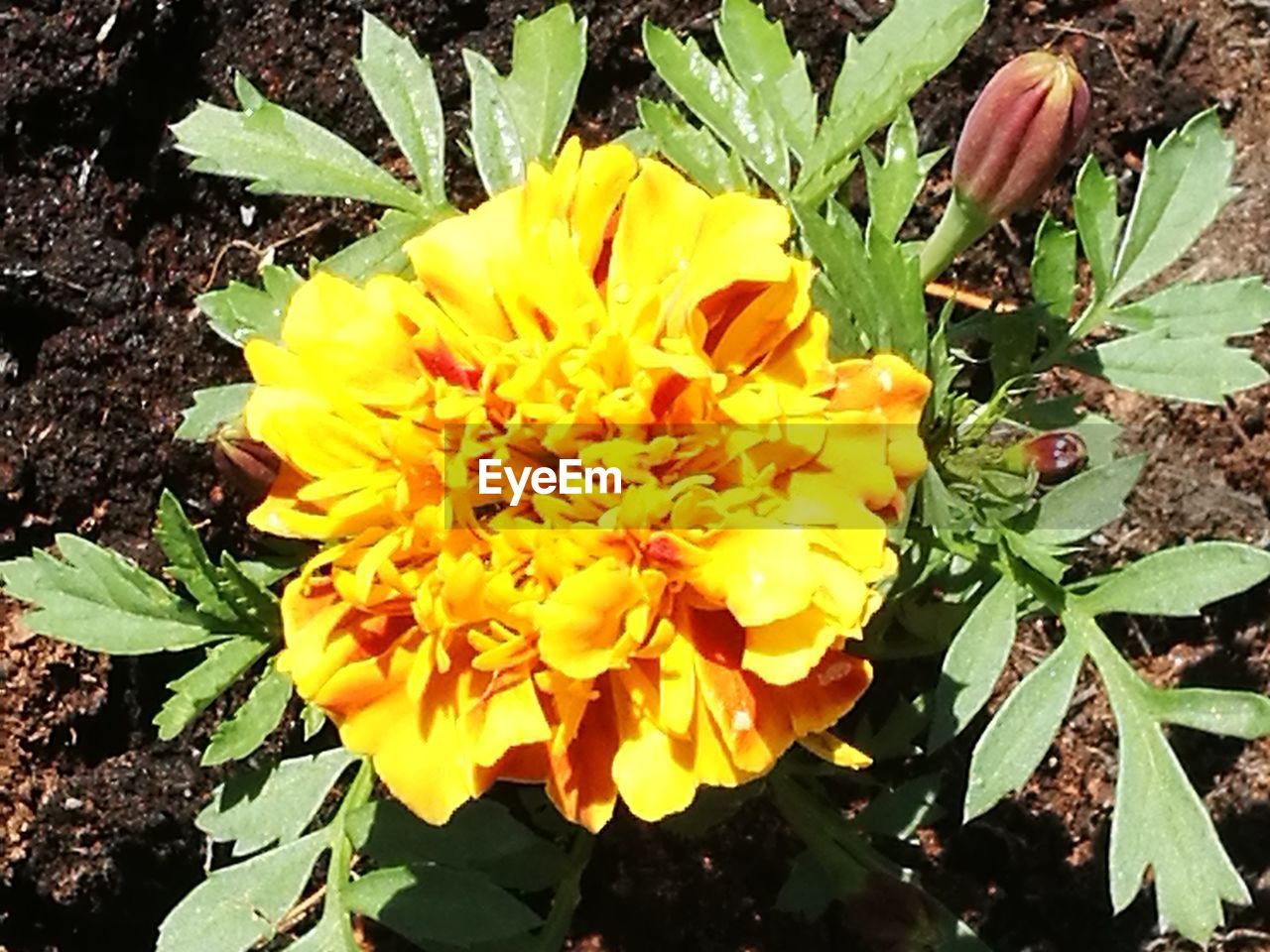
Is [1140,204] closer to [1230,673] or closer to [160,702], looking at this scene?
[1230,673]

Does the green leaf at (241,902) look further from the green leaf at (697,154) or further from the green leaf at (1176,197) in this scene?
the green leaf at (1176,197)

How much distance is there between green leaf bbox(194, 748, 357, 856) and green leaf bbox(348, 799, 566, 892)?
0.16 feet

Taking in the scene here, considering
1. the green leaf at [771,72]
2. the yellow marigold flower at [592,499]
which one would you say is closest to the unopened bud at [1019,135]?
the green leaf at [771,72]

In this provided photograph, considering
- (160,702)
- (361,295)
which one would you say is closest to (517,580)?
(361,295)

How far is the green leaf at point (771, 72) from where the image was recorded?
1.43 metres

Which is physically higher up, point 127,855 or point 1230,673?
point 127,855

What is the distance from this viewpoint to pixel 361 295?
1.21 metres

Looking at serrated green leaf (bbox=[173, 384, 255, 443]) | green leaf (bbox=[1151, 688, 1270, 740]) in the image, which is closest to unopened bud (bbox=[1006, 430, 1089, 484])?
green leaf (bbox=[1151, 688, 1270, 740])

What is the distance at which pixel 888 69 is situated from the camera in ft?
4.53

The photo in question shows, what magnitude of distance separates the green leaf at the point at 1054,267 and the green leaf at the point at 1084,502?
17 cm

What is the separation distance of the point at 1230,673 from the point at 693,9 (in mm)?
976

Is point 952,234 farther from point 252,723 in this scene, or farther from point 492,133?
A: point 252,723

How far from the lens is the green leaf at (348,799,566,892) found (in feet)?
4.88

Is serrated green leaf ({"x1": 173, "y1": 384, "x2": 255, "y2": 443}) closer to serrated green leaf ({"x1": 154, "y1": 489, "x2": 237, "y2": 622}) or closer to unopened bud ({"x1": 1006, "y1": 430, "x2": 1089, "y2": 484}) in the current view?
serrated green leaf ({"x1": 154, "y1": 489, "x2": 237, "y2": 622})
